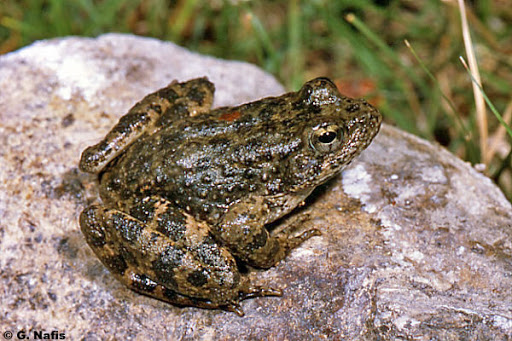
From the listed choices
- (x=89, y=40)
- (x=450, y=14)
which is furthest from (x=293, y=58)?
(x=89, y=40)

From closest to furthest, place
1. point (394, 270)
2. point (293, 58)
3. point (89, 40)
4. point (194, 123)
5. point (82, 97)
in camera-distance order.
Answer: point (394, 270)
point (194, 123)
point (82, 97)
point (89, 40)
point (293, 58)

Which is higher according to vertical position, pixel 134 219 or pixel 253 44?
pixel 134 219

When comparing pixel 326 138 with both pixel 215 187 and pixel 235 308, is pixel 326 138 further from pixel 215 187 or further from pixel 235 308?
pixel 235 308

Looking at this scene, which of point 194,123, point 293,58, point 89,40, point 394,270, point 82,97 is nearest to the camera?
point 394,270

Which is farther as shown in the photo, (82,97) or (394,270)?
(82,97)

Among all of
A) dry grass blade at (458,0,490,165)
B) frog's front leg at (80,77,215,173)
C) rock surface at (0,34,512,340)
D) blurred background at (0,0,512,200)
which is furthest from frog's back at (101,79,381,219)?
blurred background at (0,0,512,200)

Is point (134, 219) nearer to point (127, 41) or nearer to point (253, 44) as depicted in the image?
point (127, 41)
